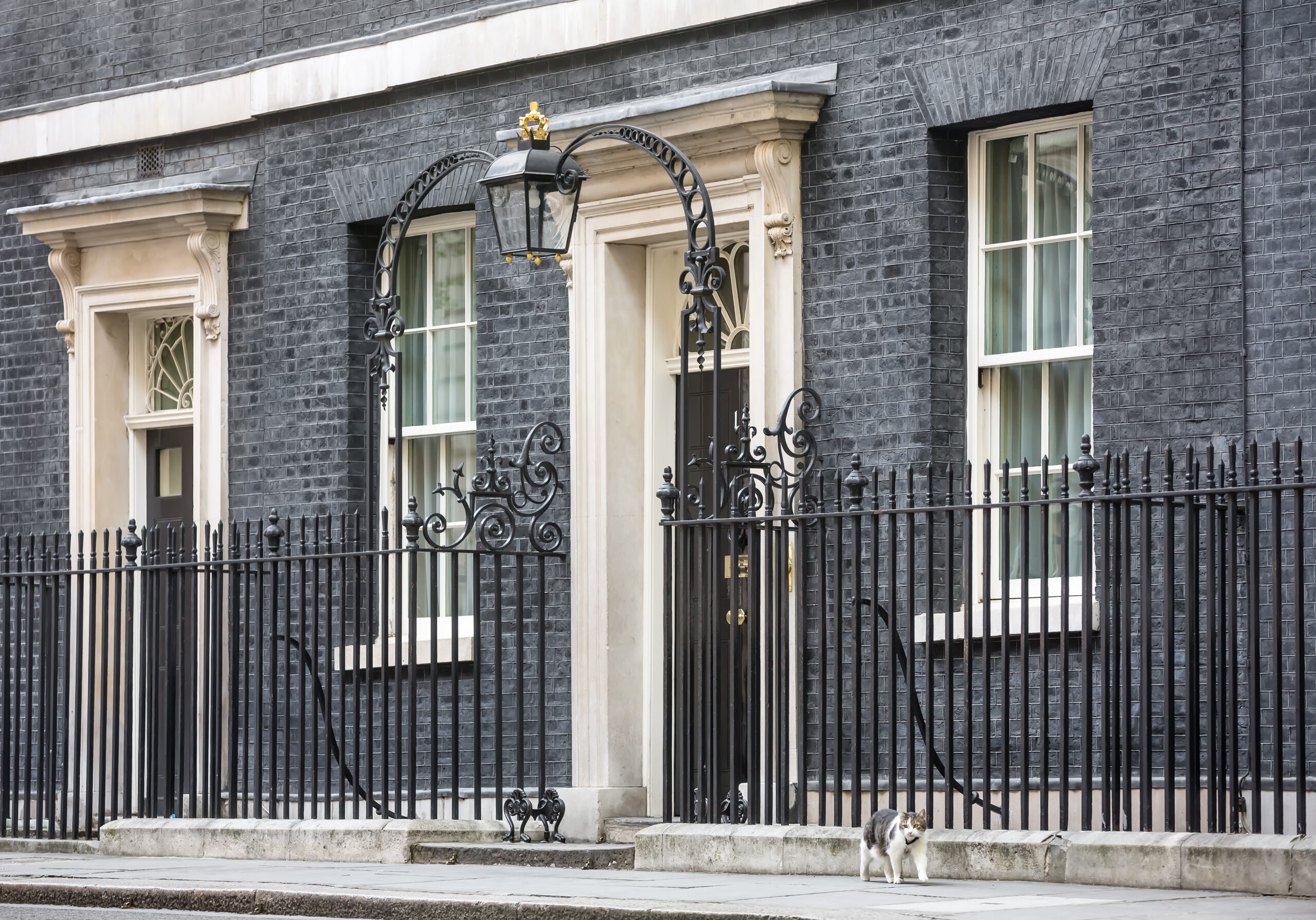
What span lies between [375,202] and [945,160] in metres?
4.04

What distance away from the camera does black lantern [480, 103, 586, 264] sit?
37.3 feet

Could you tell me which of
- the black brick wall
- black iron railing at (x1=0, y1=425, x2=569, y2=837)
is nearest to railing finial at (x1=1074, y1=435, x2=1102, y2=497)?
the black brick wall

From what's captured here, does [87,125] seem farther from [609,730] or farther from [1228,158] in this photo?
[1228,158]

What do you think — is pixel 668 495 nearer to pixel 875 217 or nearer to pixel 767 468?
pixel 767 468

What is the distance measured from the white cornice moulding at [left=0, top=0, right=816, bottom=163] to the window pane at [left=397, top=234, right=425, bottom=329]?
991 millimetres

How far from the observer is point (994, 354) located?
1149 centimetres

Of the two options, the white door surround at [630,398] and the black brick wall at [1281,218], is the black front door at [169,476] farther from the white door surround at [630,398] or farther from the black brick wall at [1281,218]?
the black brick wall at [1281,218]

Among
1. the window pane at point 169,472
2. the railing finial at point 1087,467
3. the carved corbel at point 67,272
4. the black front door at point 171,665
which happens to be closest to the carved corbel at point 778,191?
the railing finial at point 1087,467

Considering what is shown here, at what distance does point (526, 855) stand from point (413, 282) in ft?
14.4

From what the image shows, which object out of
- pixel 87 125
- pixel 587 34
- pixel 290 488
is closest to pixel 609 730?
pixel 290 488

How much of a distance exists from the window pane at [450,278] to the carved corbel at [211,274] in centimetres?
158

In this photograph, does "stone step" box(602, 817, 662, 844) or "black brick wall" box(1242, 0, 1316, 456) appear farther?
"stone step" box(602, 817, 662, 844)

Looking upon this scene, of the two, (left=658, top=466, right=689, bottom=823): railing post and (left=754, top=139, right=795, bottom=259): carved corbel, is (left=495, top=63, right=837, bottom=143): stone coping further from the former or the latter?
(left=658, top=466, right=689, bottom=823): railing post

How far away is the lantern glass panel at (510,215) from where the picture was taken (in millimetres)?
11430
